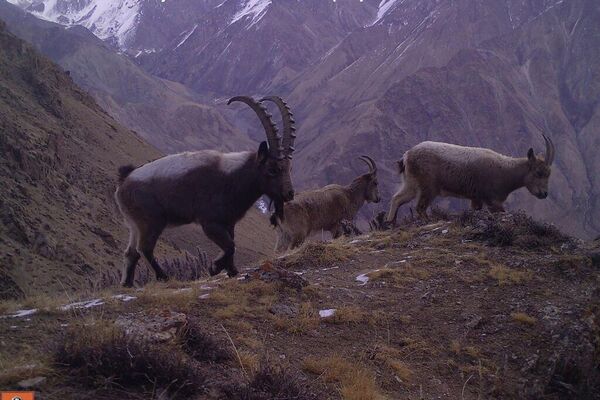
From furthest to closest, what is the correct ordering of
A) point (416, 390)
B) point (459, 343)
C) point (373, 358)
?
point (459, 343) < point (373, 358) < point (416, 390)

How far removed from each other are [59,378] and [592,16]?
10788cm

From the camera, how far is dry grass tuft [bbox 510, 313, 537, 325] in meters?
5.95

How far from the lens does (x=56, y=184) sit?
883 inches

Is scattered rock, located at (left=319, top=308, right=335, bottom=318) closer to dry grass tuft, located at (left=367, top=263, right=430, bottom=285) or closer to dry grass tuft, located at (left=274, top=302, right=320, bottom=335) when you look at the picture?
dry grass tuft, located at (left=274, top=302, right=320, bottom=335)

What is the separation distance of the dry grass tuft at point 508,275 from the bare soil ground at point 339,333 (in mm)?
27

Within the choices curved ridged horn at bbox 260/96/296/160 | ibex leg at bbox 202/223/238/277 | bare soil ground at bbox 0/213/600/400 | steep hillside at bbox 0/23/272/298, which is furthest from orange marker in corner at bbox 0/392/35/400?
steep hillside at bbox 0/23/272/298

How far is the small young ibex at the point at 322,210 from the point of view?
39.8ft

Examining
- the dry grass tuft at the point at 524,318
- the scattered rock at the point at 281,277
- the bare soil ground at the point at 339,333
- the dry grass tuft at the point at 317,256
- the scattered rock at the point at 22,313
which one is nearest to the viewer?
the bare soil ground at the point at 339,333

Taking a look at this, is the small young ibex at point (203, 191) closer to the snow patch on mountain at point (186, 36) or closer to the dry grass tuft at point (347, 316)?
the dry grass tuft at point (347, 316)

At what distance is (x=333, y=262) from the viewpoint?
812cm

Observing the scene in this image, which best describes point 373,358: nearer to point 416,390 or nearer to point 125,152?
point 416,390

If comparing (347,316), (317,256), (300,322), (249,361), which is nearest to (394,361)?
(347,316)

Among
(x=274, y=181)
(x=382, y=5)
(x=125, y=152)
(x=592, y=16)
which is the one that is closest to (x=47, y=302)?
(x=274, y=181)

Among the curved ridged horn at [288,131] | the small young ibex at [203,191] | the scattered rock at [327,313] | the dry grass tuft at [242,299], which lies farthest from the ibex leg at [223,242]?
the scattered rock at [327,313]
